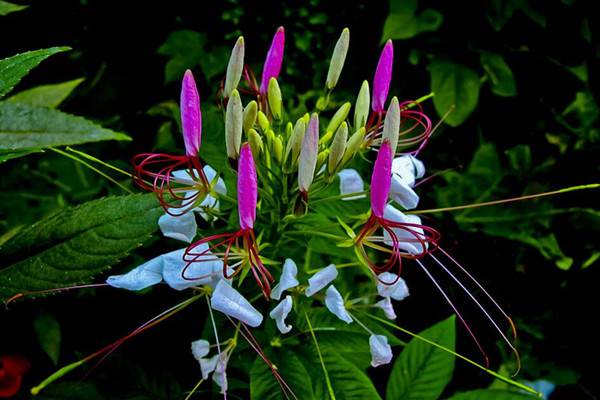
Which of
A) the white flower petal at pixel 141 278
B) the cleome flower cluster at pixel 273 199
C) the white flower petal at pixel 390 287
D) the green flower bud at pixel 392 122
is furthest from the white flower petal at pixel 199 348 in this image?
the green flower bud at pixel 392 122

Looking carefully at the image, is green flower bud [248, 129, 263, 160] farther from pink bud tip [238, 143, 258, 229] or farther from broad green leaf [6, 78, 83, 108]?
broad green leaf [6, 78, 83, 108]

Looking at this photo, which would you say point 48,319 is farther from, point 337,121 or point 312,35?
point 312,35

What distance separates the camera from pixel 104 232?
709 mm

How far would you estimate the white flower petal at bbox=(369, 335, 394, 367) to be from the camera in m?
0.72

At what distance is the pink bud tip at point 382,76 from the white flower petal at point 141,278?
1.05ft

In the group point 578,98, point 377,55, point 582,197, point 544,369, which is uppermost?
point 377,55

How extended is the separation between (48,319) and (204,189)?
1.51 feet

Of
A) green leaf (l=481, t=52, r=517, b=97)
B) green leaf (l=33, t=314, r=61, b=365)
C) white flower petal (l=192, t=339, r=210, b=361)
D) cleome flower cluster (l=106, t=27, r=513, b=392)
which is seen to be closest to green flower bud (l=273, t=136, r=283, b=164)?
cleome flower cluster (l=106, t=27, r=513, b=392)

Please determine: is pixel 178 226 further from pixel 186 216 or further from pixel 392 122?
pixel 392 122

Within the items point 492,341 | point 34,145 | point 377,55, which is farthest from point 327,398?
point 377,55

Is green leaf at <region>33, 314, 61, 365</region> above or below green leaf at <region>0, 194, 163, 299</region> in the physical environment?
below

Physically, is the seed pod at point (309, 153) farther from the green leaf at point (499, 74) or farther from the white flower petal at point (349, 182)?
the green leaf at point (499, 74)

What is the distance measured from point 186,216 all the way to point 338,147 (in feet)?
0.63

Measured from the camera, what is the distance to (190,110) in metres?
0.63
